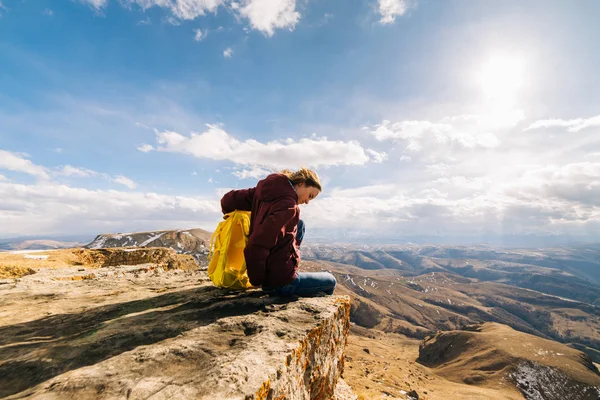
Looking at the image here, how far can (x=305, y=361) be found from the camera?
4.49 m

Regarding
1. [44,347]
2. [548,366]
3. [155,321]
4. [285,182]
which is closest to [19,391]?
[44,347]

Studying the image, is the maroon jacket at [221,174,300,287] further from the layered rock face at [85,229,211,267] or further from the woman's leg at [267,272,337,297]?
the layered rock face at [85,229,211,267]

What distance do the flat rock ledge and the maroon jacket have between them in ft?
2.28

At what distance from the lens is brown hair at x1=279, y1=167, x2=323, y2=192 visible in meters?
6.41

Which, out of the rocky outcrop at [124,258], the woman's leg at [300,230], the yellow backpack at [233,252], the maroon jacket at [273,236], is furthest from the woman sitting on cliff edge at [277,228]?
the rocky outcrop at [124,258]

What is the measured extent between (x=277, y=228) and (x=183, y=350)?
263 centimetres

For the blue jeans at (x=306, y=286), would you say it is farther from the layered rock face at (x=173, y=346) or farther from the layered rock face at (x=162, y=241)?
the layered rock face at (x=162, y=241)

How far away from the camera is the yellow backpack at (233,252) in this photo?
6344 mm

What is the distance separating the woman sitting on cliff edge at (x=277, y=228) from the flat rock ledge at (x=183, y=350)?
1.79 feet

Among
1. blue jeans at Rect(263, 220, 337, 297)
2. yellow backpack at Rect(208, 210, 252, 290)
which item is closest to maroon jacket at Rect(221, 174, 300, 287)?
blue jeans at Rect(263, 220, 337, 297)

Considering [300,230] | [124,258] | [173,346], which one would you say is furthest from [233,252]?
[124,258]

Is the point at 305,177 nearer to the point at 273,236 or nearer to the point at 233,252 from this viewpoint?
the point at 273,236

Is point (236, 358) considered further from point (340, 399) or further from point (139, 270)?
point (139, 270)

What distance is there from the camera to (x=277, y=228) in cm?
553
